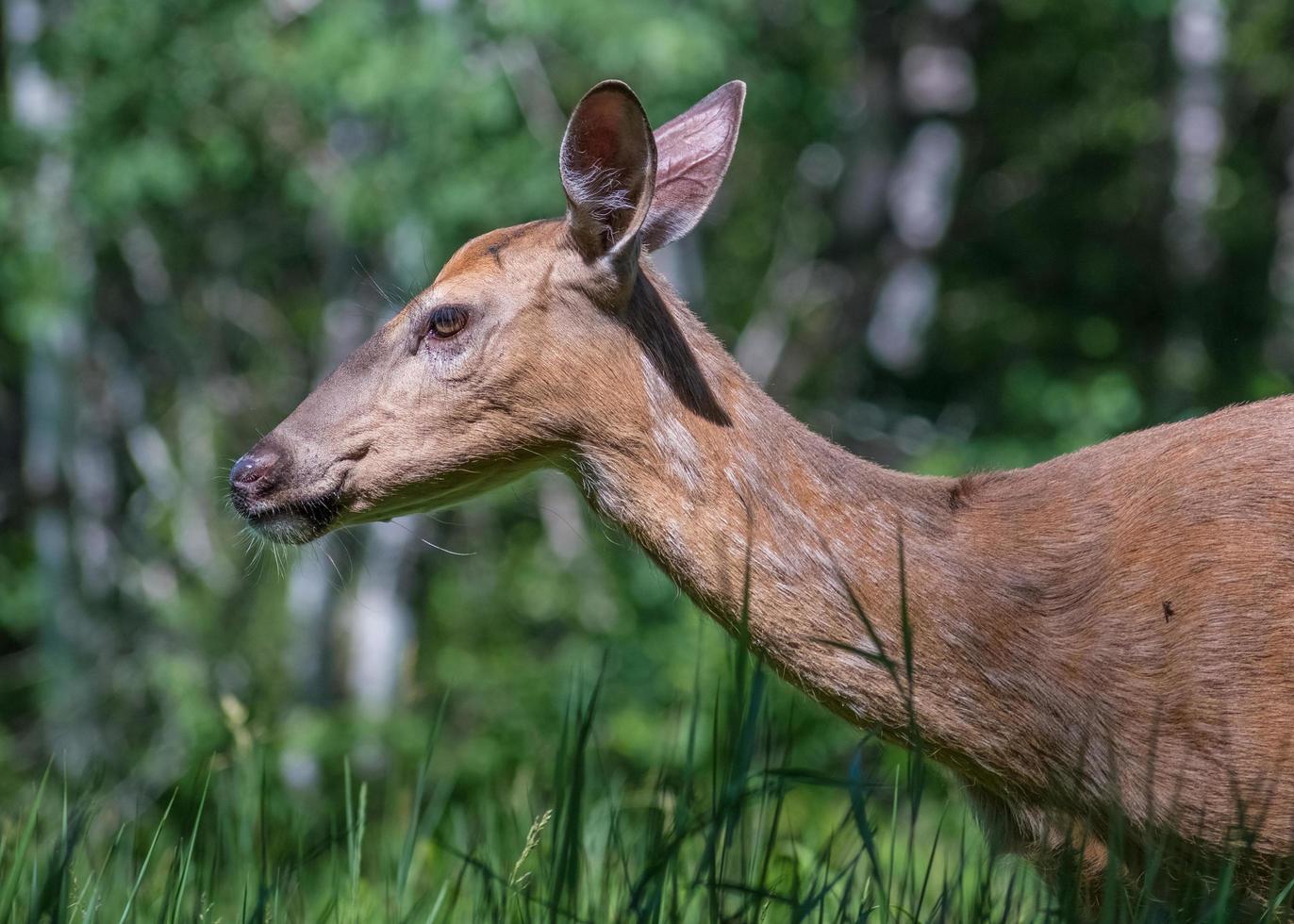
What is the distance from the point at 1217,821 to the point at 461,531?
14312 millimetres

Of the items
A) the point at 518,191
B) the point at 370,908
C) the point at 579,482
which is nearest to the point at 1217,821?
the point at 579,482

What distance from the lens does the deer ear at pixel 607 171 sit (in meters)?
3.87

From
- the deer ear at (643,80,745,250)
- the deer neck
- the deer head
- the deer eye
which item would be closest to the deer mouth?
the deer head

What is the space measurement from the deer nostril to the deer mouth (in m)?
0.04

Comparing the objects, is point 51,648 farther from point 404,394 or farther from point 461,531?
point 404,394

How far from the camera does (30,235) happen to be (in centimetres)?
1184

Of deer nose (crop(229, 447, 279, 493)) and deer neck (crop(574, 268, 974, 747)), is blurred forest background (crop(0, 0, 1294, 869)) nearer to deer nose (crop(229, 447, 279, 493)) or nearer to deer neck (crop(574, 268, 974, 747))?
deer nose (crop(229, 447, 279, 493))

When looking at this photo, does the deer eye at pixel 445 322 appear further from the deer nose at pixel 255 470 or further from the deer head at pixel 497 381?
the deer nose at pixel 255 470

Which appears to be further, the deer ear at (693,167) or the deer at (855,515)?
the deer ear at (693,167)

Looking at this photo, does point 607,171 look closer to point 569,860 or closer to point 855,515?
point 855,515

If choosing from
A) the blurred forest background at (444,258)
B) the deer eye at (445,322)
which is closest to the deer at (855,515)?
the deer eye at (445,322)

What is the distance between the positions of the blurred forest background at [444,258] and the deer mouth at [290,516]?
500 mm

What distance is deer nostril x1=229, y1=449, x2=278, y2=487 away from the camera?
13.1 feet

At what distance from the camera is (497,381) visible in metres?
3.99
